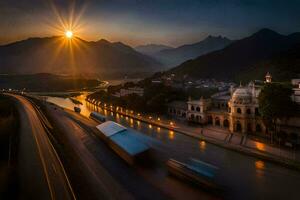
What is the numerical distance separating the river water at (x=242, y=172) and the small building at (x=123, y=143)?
4.22m

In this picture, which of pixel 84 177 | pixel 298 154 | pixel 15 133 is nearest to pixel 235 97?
pixel 298 154

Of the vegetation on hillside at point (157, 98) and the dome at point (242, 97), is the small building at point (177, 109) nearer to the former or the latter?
the vegetation on hillside at point (157, 98)

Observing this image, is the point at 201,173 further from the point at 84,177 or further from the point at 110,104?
the point at 110,104

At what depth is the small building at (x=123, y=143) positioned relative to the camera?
84.2ft

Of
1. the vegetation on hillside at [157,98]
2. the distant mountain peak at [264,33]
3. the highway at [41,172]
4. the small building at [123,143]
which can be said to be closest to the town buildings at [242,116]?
the vegetation on hillside at [157,98]

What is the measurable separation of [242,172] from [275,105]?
38.1 ft

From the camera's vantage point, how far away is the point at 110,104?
69.2m

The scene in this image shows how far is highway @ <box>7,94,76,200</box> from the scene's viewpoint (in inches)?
738

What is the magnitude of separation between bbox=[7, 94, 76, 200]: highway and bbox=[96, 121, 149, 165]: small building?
7119 millimetres

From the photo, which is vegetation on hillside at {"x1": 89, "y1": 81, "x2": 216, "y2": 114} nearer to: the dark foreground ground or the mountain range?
the dark foreground ground

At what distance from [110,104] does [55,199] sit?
52132mm

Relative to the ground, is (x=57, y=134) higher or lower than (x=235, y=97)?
lower

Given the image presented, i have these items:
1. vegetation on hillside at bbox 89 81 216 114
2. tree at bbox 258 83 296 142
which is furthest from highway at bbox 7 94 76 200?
tree at bbox 258 83 296 142

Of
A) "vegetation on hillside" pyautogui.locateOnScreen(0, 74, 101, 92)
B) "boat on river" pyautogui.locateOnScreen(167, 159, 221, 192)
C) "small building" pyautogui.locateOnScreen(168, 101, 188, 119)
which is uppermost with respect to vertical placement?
"vegetation on hillside" pyautogui.locateOnScreen(0, 74, 101, 92)
